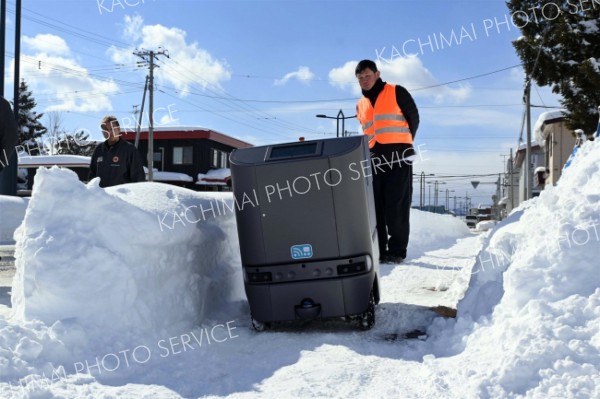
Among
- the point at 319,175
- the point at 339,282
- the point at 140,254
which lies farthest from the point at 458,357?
the point at 140,254

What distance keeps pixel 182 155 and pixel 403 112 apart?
35.1 metres

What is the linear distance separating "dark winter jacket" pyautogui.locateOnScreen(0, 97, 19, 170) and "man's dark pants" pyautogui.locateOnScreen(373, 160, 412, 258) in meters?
3.53

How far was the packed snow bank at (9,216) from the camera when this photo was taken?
10961mm

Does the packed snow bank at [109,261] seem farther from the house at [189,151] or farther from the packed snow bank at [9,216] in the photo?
the house at [189,151]

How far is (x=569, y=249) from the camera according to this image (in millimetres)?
2924

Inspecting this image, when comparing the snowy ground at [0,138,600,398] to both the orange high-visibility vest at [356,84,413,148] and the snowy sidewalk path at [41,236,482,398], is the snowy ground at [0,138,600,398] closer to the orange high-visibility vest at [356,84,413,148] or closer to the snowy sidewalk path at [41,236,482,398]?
the snowy sidewalk path at [41,236,482,398]

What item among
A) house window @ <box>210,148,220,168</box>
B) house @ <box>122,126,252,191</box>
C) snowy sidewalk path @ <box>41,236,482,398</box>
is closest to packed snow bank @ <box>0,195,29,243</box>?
snowy sidewalk path @ <box>41,236,482,398</box>

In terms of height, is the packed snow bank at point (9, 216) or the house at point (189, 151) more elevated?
the house at point (189, 151)

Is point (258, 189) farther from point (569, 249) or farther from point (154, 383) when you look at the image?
point (569, 249)

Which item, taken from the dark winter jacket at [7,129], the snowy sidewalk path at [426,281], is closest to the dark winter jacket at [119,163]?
the dark winter jacket at [7,129]

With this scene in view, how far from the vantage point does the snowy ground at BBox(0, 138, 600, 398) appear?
2521mm

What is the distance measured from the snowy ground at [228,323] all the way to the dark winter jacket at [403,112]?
1.71 metres

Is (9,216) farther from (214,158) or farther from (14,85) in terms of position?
(214,158)

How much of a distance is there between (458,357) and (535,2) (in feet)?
45.8
